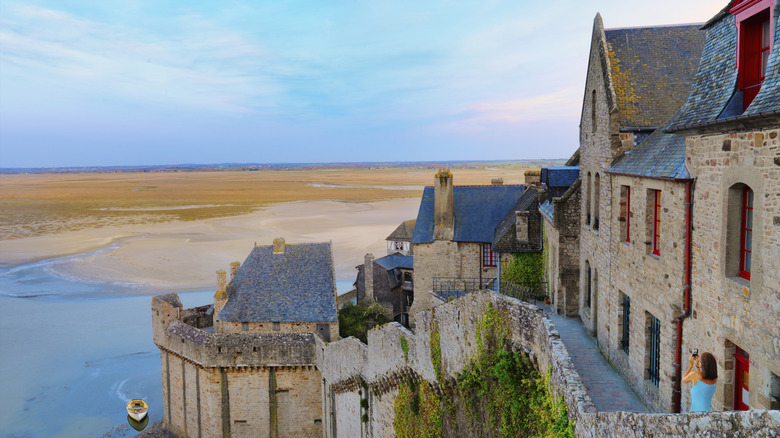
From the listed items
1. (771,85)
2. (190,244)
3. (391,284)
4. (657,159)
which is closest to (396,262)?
(391,284)

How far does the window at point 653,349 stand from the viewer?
10633 millimetres

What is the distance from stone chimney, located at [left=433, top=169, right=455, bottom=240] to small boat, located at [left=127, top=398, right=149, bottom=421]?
50.8 ft

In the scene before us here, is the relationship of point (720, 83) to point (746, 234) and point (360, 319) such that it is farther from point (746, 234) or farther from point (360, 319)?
point (360, 319)

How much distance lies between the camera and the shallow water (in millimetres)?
25531

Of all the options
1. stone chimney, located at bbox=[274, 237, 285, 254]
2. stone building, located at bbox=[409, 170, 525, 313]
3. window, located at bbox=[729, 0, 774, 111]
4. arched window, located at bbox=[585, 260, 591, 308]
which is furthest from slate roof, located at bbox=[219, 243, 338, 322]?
window, located at bbox=[729, 0, 774, 111]

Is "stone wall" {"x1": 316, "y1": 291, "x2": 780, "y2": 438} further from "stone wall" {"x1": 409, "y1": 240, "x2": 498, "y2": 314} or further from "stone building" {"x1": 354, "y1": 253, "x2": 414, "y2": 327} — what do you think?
"stone building" {"x1": 354, "y1": 253, "x2": 414, "y2": 327}

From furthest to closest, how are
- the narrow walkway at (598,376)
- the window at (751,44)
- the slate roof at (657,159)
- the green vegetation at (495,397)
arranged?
the narrow walkway at (598,376) → the slate roof at (657,159) → the green vegetation at (495,397) → the window at (751,44)

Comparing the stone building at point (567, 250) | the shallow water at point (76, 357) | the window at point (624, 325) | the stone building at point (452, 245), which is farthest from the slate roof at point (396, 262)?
the window at point (624, 325)

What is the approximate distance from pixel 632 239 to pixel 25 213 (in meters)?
114

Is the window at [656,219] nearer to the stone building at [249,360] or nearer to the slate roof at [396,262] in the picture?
the stone building at [249,360]

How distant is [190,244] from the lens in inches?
2564

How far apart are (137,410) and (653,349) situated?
21438 mm

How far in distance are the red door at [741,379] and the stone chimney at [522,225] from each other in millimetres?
14672

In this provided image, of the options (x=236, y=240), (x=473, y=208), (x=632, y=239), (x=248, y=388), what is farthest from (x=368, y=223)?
(x=632, y=239)
